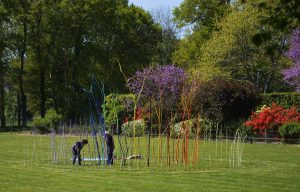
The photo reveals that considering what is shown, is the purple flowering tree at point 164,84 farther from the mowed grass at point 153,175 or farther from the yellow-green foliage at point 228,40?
the mowed grass at point 153,175

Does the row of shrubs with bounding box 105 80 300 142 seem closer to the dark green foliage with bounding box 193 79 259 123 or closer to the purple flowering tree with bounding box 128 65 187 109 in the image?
the dark green foliage with bounding box 193 79 259 123

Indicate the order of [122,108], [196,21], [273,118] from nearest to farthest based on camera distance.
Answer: [273,118] → [122,108] → [196,21]

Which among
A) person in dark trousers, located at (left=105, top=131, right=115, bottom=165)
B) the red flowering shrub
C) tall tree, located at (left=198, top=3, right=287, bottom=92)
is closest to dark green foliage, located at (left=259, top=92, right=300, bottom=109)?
the red flowering shrub

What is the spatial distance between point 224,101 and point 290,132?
18.4 ft

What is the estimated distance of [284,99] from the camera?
3111 cm

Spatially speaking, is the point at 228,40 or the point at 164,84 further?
the point at 228,40

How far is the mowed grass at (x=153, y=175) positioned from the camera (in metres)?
11.8

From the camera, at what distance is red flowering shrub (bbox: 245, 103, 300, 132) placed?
28362 millimetres

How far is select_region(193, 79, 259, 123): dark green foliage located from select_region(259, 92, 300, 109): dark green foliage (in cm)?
60

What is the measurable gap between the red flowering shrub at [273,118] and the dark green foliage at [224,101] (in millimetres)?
1750

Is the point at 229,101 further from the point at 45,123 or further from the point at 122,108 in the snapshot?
the point at 45,123

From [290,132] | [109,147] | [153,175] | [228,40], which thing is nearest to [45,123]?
[228,40]

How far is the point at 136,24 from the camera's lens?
56375 millimetres

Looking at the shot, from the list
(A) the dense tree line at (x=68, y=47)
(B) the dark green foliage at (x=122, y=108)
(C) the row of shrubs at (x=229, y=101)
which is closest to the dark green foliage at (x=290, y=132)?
(C) the row of shrubs at (x=229, y=101)
